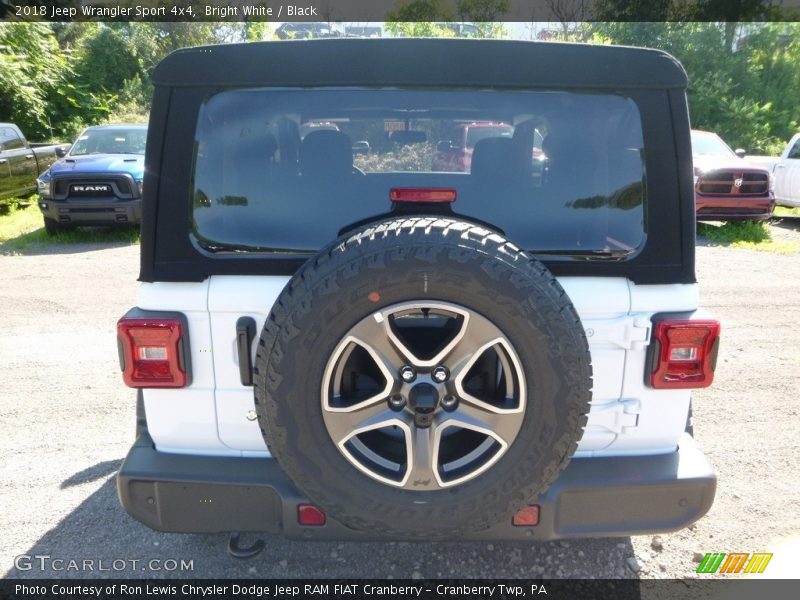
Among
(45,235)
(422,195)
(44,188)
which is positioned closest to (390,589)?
(422,195)

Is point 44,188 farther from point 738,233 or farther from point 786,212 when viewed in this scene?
point 786,212

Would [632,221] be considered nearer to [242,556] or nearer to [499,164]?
[499,164]

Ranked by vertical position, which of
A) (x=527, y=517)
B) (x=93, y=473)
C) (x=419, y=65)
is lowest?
(x=93, y=473)

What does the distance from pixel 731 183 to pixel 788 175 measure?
8.16 feet

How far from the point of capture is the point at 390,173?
222cm

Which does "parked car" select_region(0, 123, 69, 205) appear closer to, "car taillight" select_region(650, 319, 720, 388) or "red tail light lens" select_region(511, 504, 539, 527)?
"red tail light lens" select_region(511, 504, 539, 527)

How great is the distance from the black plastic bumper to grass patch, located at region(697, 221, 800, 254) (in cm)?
934

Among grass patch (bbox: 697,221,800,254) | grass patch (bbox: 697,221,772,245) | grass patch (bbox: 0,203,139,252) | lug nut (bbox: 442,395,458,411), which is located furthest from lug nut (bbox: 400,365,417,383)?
grass patch (bbox: 697,221,772,245)

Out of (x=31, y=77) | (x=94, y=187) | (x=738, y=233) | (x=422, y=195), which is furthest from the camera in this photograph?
(x=31, y=77)

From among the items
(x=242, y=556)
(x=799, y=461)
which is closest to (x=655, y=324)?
(x=242, y=556)

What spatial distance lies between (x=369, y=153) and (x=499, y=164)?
47cm

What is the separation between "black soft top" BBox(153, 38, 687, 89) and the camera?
2.01 m

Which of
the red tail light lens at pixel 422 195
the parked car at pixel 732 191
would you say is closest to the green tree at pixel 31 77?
the parked car at pixel 732 191

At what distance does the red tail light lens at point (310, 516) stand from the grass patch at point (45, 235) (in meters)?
9.23
